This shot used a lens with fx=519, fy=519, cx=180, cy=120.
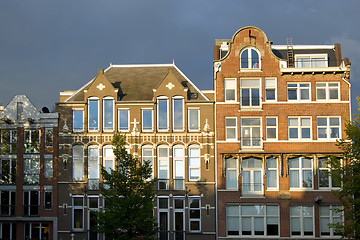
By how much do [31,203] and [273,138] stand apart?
2041 cm

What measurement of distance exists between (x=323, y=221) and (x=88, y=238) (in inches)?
739

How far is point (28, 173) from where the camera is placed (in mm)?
42812

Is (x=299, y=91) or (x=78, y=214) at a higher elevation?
(x=299, y=91)

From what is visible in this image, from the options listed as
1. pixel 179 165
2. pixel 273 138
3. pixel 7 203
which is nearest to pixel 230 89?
pixel 273 138

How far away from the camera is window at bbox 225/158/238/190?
4178 cm

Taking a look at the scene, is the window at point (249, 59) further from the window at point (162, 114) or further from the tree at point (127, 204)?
the tree at point (127, 204)

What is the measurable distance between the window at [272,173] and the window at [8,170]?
819 inches

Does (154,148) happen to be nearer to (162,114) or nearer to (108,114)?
(162,114)

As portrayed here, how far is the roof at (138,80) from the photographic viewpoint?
1719 inches

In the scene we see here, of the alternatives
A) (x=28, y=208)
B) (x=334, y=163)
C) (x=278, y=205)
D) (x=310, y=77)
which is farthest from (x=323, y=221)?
(x=28, y=208)

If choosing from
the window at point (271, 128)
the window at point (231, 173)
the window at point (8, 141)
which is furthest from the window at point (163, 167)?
the window at point (8, 141)

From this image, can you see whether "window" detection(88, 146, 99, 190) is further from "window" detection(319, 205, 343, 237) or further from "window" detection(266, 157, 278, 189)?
"window" detection(319, 205, 343, 237)

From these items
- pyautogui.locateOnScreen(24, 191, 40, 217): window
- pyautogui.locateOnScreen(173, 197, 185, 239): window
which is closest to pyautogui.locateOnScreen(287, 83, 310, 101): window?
pyautogui.locateOnScreen(173, 197, 185, 239): window

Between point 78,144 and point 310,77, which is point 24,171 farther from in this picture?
point 310,77
